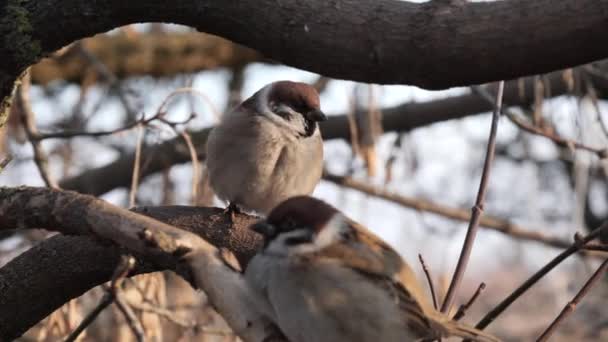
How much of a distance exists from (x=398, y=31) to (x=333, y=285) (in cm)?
59

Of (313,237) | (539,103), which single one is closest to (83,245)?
(313,237)

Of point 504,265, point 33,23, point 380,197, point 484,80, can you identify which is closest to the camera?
point 484,80

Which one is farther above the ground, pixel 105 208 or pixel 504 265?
pixel 105 208

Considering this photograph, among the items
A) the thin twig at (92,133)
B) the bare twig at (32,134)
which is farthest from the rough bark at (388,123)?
the thin twig at (92,133)

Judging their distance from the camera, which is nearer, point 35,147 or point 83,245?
point 83,245

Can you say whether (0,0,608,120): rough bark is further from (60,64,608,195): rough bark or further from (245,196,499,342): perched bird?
(60,64,608,195): rough bark

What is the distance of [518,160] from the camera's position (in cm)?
674

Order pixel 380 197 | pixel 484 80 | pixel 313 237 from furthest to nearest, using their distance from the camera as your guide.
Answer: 1. pixel 380 197
2. pixel 313 237
3. pixel 484 80

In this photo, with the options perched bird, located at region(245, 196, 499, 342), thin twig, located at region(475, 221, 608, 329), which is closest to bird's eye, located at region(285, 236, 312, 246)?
perched bird, located at region(245, 196, 499, 342)

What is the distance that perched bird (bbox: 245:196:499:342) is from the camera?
2004 millimetres

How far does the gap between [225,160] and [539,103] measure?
1.35 metres

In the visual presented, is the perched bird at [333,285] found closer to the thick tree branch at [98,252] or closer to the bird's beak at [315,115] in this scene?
the thick tree branch at [98,252]

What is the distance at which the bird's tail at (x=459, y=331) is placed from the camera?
1988 mm

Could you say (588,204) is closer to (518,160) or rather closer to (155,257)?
(518,160)
